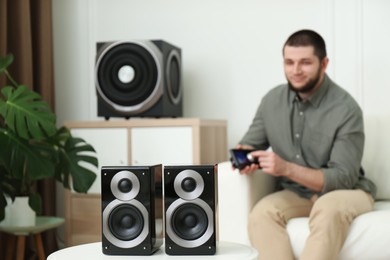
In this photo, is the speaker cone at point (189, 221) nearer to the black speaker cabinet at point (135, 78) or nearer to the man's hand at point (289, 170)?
the man's hand at point (289, 170)

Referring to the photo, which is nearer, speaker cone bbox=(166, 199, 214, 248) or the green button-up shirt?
speaker cone bbox=(166, 199, 214, 248)

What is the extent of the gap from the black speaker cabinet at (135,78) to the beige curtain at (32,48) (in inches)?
18.0

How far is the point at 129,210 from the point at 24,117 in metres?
1.28

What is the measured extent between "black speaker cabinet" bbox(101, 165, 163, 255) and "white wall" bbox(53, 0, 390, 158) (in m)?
1.98

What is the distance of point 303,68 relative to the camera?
2.69 m

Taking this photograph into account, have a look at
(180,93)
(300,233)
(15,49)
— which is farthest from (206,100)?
(300,233)

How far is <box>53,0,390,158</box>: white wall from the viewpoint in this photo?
3.40 metres

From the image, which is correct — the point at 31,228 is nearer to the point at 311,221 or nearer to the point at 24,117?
the point at 24,117

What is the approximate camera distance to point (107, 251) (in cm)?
174

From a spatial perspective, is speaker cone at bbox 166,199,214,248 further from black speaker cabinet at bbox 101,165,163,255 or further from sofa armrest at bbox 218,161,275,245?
sofa armrest at bbox 218,161,275,245

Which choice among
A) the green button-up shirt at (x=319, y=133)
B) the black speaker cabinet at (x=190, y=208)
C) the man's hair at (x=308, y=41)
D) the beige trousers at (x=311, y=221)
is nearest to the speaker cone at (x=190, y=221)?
the black speaker cabinet at (x=190, y=208)

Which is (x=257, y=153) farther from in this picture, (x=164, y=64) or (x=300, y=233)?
(x=164, y=64)

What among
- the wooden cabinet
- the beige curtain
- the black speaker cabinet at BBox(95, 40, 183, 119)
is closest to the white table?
the wooden cabinet

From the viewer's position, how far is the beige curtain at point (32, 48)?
11.5 feet
